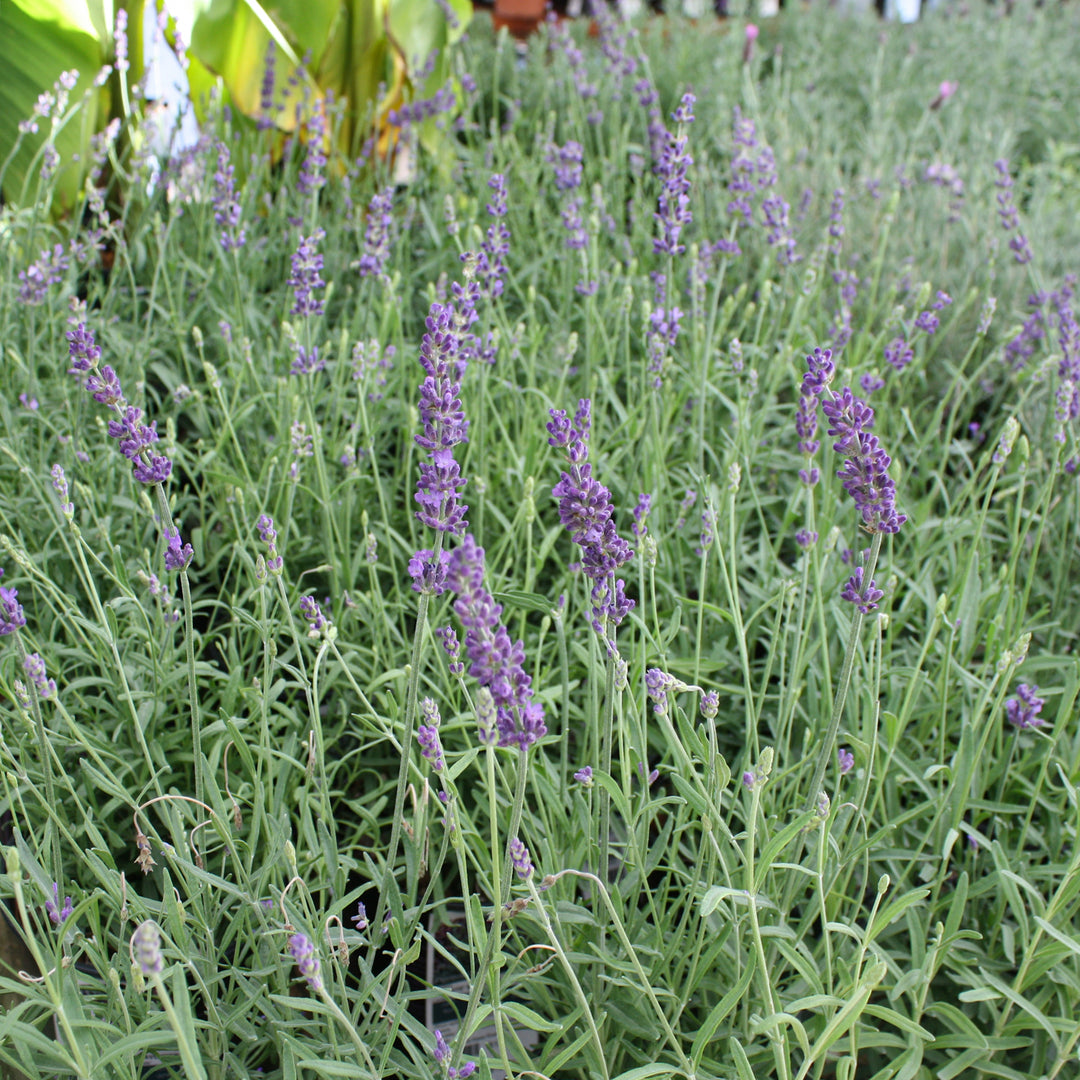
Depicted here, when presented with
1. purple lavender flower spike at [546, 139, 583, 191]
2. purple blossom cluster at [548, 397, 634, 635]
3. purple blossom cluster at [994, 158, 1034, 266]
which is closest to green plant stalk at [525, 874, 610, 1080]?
purple blossom cluster at [548, 397, 634, 635]

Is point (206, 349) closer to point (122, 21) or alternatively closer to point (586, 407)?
point (122, 21)

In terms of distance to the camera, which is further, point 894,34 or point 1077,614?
point 894,34

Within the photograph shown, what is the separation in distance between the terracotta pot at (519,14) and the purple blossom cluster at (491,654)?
7.48 meters

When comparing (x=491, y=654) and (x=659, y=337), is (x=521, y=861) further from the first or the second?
(x=659, y=337)

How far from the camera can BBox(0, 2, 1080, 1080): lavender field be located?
1188 millimetres

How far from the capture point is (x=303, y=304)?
6.44 ft

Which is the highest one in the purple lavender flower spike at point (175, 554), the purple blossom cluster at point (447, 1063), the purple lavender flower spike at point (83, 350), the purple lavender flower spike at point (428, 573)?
the purple lavender flower spike at point (83, 350)

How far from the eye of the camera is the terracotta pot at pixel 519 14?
23.5 feet

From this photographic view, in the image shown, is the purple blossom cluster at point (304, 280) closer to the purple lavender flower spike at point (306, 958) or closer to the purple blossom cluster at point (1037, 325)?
the purple lavender flower spike at point (306, 958)

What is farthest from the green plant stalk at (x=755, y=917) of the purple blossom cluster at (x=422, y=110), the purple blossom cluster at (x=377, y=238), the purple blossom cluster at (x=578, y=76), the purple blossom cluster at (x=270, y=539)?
the purple blossom cluster at (x=578, y=76)

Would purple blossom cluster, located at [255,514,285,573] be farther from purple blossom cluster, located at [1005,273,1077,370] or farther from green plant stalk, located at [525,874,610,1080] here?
purple blossom cluster, located at [1005,273,1077,370]

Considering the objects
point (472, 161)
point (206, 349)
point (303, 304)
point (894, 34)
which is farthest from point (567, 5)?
point (303, 304)

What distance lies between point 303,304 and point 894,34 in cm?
646

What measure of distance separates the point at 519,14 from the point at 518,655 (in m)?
7.62
